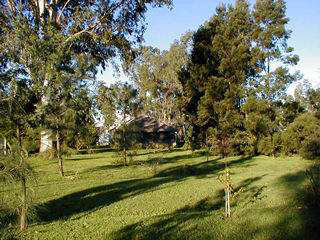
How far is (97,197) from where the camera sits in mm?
16844

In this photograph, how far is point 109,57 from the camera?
41.0 m

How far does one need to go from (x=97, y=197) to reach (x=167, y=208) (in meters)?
3.44

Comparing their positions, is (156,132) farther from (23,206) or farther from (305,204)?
(23,206)

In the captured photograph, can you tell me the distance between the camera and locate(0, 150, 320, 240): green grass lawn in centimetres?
1059

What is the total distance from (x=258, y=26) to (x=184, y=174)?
66.6ft

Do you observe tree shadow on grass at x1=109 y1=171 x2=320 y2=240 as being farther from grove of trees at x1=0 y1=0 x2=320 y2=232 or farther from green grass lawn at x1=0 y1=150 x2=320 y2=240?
grove of trees at x1=0 y1=0 x2=320 y2=232

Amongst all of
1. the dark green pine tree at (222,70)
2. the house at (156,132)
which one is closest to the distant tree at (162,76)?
the house at (156,132)

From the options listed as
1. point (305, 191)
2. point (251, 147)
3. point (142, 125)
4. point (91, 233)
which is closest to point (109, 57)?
point (251, 147)

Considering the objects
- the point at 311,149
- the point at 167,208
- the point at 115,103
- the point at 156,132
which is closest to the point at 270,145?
the point at 311,149

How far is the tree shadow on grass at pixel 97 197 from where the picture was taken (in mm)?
14211

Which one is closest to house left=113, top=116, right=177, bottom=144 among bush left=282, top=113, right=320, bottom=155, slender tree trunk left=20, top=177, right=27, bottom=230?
bush left=282, top=113, right=320, bottom=155

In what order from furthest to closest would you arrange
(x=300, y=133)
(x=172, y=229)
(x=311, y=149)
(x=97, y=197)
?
(x=300, y=133) → (x=311, y=149) → (x=97, y=197) → (x=172, y=229)

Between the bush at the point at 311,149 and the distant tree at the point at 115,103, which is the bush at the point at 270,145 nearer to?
the bush at the point at 311,149

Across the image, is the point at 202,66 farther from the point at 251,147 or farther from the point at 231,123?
the point at 251,147
